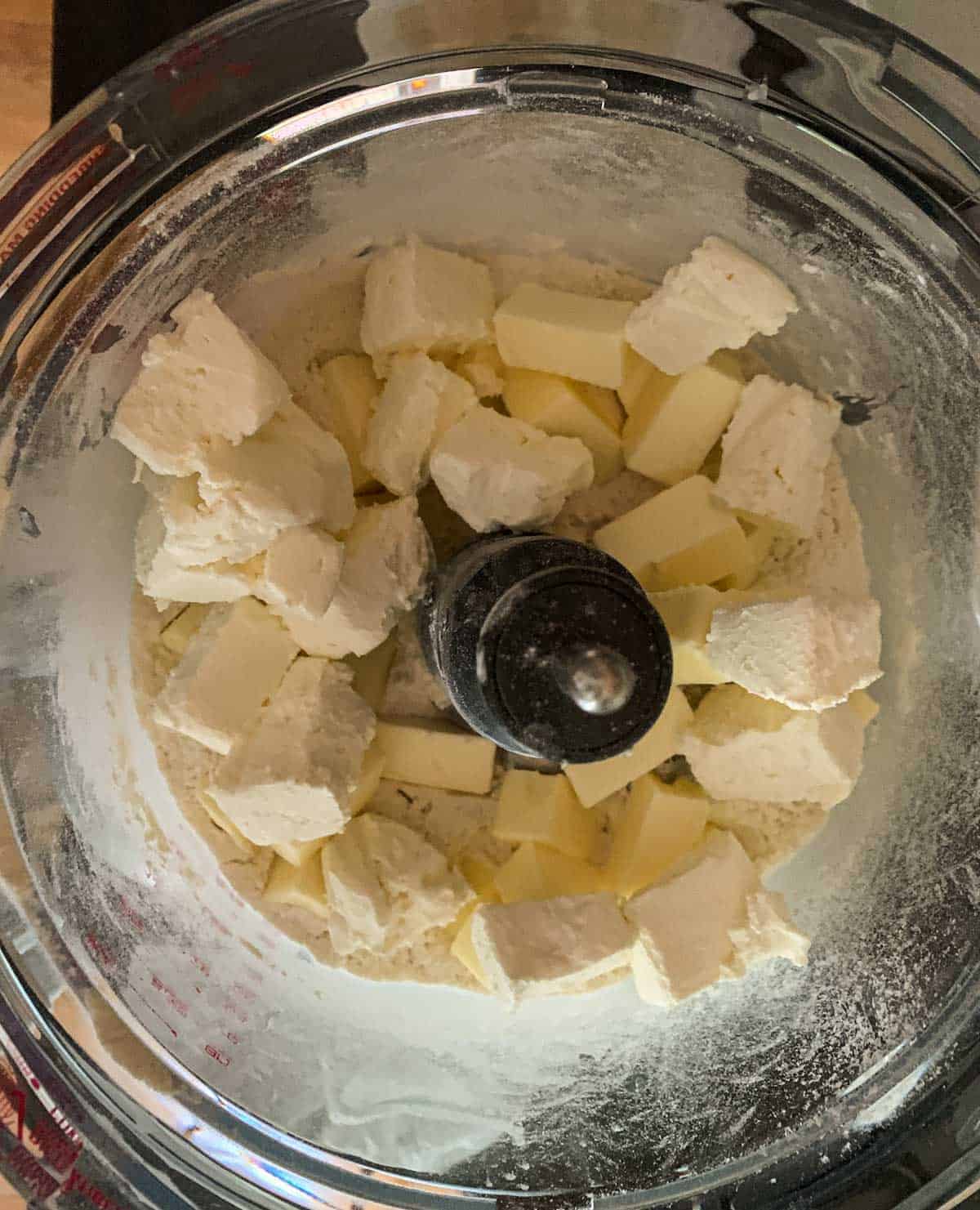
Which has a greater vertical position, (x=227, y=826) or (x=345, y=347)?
(x=345, y=347)

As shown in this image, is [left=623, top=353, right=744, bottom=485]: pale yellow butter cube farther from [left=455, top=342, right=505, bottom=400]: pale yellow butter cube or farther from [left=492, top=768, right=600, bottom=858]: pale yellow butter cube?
[left=492, top=768, right=600, bottom=858]: pale yellow butter cube

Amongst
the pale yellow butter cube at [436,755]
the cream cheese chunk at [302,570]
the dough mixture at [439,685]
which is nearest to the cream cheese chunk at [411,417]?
the dough mixture at [439,685]

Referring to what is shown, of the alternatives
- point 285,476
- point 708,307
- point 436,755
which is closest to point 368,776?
point 436,755

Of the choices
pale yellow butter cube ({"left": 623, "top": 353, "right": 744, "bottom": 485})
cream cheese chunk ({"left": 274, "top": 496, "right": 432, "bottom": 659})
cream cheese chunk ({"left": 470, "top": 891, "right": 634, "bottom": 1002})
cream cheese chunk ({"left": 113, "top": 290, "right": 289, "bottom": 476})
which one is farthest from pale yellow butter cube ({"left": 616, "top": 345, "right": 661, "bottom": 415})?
cream cheese chunk ({"left": 470, "top": 891, "right": 634, "bottom": 1002})

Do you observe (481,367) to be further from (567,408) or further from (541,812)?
(541,812)

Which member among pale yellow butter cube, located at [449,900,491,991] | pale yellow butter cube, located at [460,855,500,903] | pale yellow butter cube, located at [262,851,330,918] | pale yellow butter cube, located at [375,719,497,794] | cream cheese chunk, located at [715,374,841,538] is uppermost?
cream cheese chunk, located at [715,374,841,538]

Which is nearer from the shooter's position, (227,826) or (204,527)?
(204,527)

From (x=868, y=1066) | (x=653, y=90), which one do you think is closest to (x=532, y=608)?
(x=653, y=90)
